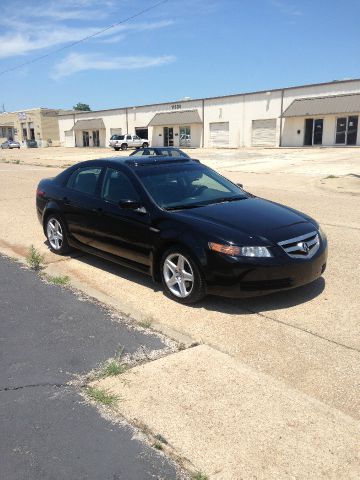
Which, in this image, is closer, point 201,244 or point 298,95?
point 201,244

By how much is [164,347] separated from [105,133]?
61.8 m

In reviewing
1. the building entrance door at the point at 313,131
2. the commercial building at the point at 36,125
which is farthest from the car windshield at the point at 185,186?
the commercial building at the point at 36,125

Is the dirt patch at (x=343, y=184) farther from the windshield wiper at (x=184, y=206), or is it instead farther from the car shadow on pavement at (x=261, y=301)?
the windshield wiper at (x=184, y=206)

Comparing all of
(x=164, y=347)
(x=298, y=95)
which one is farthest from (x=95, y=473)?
(x=298, y=95)

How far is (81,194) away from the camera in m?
6.43

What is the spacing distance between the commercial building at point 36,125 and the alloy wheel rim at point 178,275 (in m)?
73.3

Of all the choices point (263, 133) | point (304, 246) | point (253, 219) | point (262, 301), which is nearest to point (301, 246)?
point (304, 246)

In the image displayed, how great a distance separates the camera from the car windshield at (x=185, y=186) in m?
5.52

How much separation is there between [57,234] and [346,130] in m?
36.9

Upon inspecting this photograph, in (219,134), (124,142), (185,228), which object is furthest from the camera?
(124,142)

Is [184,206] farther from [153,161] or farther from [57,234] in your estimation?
[57,234]

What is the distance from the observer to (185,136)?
2073 inches

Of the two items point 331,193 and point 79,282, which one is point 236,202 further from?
point 331,193

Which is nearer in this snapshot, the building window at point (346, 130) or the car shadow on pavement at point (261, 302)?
the car shadow on pavement at point (261, 302)
